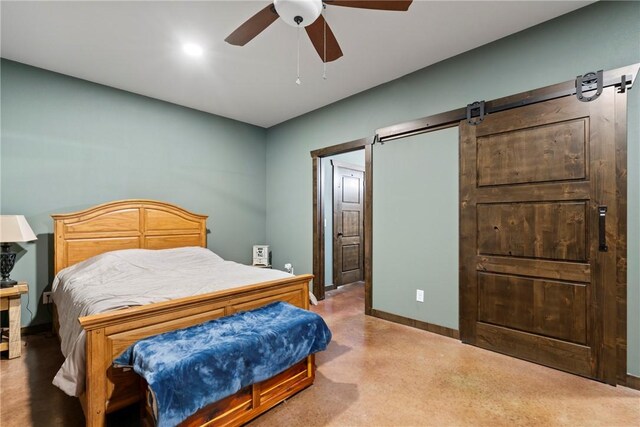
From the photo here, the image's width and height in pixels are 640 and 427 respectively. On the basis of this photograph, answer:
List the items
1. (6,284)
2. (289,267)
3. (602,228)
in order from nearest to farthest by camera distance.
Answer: (602,228) < (6,284) < (289,267)

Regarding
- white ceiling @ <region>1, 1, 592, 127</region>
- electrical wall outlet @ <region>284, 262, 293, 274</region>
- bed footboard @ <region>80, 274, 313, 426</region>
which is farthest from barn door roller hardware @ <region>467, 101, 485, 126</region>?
electrical wall outlet @ <region>284, 262, 293, 274</region>

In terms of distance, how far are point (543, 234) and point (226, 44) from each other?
3165 millimetres

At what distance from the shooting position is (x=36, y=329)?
312 centimetres

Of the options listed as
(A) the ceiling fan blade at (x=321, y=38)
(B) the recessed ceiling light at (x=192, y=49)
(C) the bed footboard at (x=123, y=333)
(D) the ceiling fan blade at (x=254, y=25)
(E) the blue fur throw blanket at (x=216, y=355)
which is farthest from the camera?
(B) the recessed ceiling light at (x=192, y=49)

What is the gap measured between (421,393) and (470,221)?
1560mm

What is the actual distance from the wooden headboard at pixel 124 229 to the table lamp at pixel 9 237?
0.36 m

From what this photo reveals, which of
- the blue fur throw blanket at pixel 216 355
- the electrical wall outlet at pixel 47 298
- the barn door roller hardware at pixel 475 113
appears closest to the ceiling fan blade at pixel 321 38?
the barn door roller hardware at pixel 475 113

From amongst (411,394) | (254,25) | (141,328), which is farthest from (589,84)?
(141,328)

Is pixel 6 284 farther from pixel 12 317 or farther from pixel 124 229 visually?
pixel 124 229

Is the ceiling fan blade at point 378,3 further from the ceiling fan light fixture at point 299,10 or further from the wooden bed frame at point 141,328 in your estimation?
the wooden bed frame at point 141,328

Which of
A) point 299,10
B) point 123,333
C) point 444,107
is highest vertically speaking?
point 299,10

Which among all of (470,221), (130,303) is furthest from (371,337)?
(130,303)

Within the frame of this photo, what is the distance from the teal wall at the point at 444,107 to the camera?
208 cm

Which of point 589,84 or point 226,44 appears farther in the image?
point 226,44
